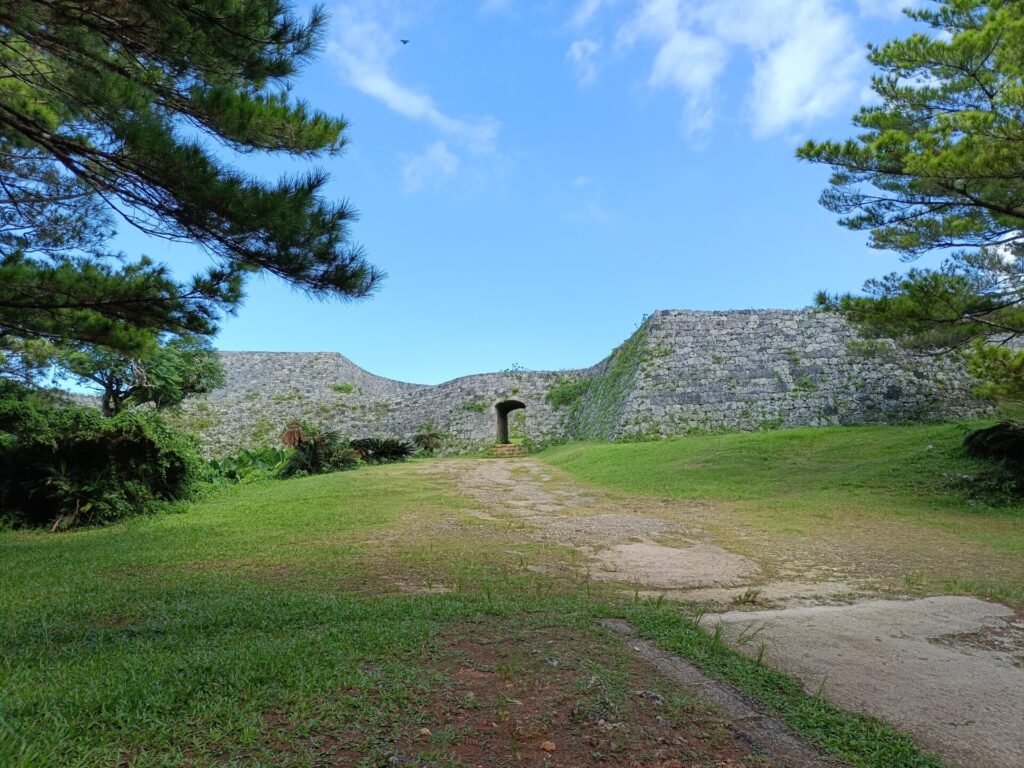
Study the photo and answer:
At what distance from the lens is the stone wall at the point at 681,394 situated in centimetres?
1625

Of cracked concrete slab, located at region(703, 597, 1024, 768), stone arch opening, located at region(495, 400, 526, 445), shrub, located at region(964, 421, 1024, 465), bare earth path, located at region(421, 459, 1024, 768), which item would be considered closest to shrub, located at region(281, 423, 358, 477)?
stone arch opening, located at region(495, 400, 526, 445)

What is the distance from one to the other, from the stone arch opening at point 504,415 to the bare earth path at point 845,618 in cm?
1510

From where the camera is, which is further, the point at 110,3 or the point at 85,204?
the point at 85,204

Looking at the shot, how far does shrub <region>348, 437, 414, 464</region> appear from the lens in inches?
694

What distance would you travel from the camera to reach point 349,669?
2.43 metres

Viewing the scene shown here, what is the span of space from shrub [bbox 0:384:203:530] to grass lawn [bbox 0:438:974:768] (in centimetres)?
248

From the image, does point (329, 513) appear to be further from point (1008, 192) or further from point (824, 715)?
point (1008, 192)

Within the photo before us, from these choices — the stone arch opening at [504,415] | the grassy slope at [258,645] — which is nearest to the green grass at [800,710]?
the grassy slope at [258,645]

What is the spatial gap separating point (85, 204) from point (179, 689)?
18.2ft

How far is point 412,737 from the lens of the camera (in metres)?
1.95

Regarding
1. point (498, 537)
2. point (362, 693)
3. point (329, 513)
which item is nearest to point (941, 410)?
point (498, 537)

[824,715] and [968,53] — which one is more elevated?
[968,53]

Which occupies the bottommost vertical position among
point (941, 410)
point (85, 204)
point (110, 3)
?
point (941, 410)

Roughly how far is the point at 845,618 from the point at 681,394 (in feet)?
46.3
